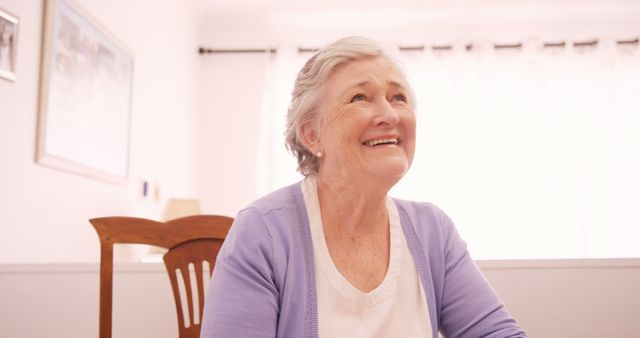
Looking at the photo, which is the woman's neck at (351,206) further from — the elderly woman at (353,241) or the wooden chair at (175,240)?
the wooden chair at (175,240)

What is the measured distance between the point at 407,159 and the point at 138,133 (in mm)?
2586

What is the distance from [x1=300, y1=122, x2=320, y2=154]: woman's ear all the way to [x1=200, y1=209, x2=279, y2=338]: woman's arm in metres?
0.27

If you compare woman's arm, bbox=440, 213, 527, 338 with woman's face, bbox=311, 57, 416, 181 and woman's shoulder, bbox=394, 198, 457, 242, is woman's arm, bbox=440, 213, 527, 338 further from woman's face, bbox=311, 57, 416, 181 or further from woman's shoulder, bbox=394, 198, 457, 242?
woman's face, bbox=311, 57, 416, 181

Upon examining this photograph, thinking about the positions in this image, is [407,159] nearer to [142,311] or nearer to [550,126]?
[142,311]

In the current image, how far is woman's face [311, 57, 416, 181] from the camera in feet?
3.52

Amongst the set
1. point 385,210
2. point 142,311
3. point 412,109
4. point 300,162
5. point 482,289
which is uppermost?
point 412,109

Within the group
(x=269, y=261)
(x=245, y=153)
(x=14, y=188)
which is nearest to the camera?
(x=269, y=261)

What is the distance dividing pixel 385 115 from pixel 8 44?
1.69 meters

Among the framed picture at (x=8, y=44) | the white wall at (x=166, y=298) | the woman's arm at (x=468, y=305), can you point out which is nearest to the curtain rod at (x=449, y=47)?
the framed picture at (x=8, y=44)

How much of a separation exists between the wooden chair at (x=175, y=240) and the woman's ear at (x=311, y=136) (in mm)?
294

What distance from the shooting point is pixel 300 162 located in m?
1.29

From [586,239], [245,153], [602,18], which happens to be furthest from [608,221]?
[245,153]

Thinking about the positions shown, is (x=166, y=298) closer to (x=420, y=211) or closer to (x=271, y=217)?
(x=271, y=217)

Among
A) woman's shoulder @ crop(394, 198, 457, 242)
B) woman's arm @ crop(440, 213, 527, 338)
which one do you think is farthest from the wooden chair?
woman's arm @ crop(440, 213, 527, 338)
